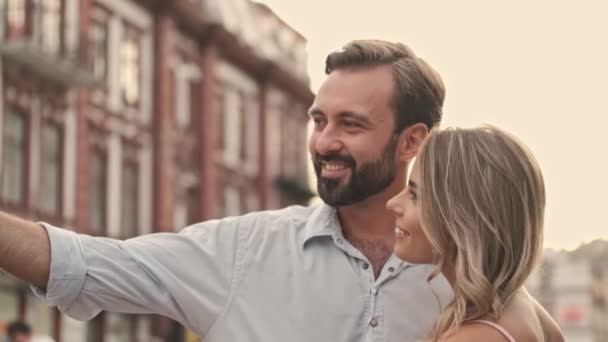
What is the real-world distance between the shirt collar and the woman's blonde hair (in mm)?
619

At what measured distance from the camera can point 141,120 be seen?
3008 cm

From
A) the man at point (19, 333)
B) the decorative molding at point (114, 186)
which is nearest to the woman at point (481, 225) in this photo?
the man at point (19, 333)

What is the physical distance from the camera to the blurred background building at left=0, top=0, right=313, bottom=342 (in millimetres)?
24719

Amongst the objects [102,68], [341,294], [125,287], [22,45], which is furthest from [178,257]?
[102,68]

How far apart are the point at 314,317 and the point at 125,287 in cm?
58

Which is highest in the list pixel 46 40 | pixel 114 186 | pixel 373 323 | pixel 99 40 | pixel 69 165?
pixel 373 323

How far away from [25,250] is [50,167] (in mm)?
22647

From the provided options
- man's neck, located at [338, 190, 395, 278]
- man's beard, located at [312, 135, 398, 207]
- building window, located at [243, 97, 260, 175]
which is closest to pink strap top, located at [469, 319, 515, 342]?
man's neck, located at [338, 190, 395, 278]

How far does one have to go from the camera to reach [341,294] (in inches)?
154

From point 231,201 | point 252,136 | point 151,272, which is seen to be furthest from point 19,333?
point 252,136

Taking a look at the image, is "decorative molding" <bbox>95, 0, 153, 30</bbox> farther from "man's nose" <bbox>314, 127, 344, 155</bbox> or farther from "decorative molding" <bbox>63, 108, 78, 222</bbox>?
"man's nose" <bbox>314, 127, 344, 155</bbox>

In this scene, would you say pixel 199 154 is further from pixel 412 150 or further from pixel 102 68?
pixel 412 150

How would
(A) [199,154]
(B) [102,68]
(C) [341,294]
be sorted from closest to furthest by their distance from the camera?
(C) [341,294] → (B) [102,68] → (A) [199,154]

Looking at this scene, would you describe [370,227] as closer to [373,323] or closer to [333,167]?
[333,167]
